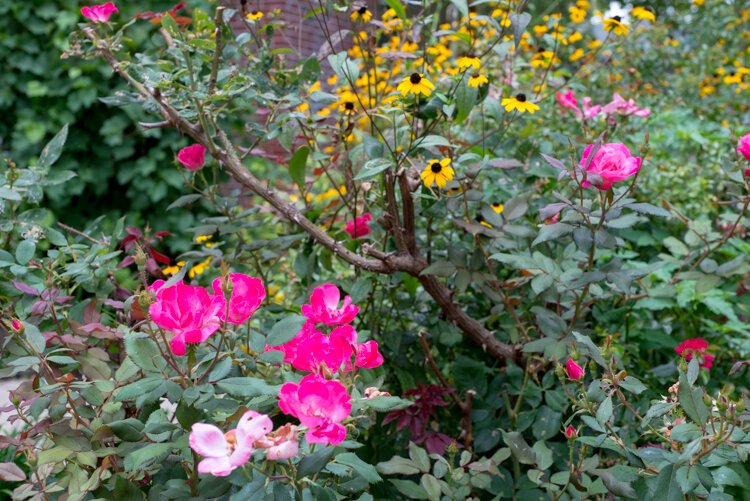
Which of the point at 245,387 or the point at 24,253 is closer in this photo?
the point at 245,387

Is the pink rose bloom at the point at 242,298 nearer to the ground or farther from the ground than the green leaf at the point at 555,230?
farther from the ground

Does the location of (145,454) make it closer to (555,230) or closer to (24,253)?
(24,253)

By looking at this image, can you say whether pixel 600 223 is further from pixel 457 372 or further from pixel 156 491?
pixel 156 491

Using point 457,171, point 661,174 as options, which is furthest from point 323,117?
point 661,174

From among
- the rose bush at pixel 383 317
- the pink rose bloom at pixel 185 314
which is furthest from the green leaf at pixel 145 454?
the pink rose bloom at pixel 185 314

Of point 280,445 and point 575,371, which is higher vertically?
point 280,445

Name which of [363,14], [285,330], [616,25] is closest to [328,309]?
[285,330]

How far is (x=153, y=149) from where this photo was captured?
143 inches

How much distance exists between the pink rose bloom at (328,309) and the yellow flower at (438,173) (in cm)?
34

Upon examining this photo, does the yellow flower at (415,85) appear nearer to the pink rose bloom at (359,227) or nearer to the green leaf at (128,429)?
the pink rose bloom at (359,227)

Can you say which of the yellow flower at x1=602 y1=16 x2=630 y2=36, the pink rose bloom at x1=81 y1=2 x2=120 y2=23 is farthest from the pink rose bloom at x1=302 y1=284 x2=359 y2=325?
the yellow flower at x1=602 y1=16 x2=630 y2=36

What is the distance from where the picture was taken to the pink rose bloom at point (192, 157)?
4.99 ft

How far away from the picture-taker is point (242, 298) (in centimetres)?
96

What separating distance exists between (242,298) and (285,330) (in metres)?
0.08
